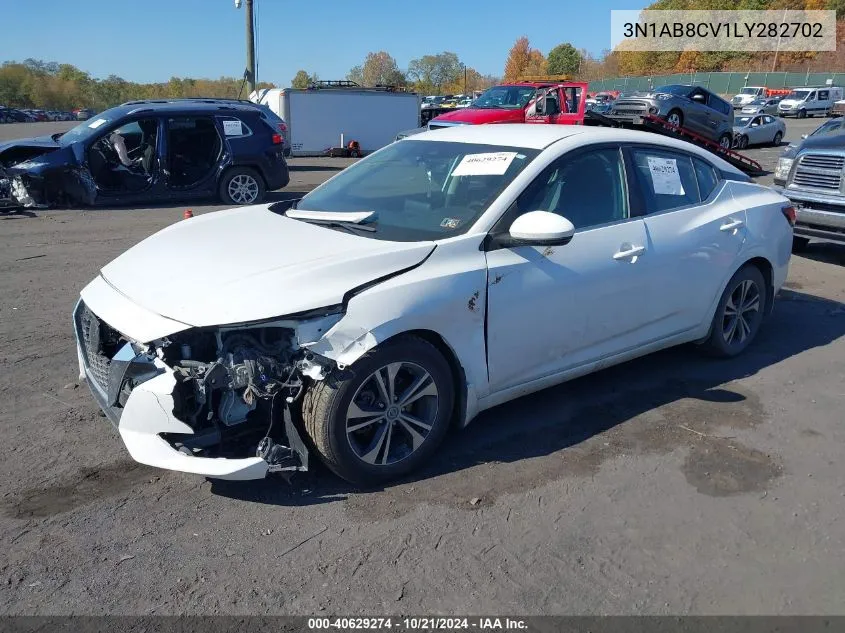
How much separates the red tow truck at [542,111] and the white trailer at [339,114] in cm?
798

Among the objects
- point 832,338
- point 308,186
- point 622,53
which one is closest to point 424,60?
point 622,53

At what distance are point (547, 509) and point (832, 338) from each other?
398 cm

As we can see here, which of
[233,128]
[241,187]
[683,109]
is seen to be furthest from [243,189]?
[683,109]

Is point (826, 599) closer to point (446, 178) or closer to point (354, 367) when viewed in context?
point (354, 367)

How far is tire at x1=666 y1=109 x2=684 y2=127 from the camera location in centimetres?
1922

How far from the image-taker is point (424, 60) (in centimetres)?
12181

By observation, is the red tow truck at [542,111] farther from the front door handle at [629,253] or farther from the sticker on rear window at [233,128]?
the front door handle at [629,253]

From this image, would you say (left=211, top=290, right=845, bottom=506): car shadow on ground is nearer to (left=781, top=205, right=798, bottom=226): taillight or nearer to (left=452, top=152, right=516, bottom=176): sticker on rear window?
(left=781, top=205, right=798, bottom=226): taillight

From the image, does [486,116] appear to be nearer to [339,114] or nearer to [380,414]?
[339,114]

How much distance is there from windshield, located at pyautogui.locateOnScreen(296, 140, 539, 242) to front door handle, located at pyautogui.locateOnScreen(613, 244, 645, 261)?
2.61 ft

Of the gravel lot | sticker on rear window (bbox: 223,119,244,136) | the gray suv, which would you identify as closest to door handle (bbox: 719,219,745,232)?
the gravel lot

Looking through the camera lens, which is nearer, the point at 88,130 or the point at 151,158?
the point at 88,130

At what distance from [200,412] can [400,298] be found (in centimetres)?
108

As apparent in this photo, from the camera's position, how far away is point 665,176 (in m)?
4.91
